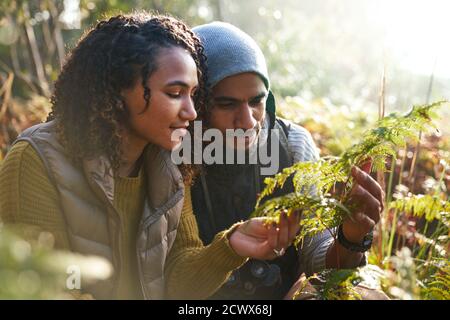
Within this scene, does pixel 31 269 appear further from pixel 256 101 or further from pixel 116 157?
pixel 256 101

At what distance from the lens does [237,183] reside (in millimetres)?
2869

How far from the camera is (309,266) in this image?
2598 millimetres

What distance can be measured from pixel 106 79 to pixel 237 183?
2.91 feet

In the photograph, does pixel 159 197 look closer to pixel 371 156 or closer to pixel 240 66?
pixel 240 66

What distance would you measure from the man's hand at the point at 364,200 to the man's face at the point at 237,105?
2.31ft

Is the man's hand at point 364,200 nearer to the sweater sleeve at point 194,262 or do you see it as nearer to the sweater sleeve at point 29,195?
the sweater sleeve at point 194,262

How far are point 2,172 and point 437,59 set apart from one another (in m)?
2.23

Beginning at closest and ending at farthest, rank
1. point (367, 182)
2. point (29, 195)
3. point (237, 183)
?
1. point (367, 182)
2. point (29, 195)
3. point (237, 183)

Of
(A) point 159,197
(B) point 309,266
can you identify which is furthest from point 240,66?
(B) point 309,266

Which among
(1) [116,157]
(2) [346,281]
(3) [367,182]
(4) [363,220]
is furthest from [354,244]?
(1) [116,157]

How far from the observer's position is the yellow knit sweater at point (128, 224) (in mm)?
2125
